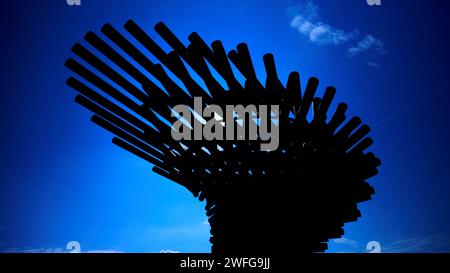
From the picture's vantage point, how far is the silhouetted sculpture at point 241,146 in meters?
3.43

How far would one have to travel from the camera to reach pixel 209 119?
4.09 metres

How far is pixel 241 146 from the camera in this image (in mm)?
4660

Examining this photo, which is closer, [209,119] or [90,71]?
[90,71]

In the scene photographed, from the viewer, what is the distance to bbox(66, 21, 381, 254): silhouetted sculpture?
3.43 meters
